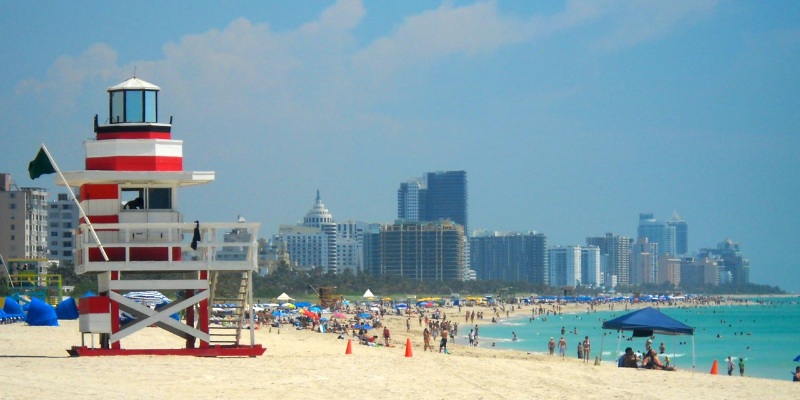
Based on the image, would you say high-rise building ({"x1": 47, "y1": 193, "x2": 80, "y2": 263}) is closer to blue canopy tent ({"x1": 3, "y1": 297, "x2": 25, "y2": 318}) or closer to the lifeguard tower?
blue canopy tent ({"x1": 3, "y1": 297, "x2": 25, "y2": 318})

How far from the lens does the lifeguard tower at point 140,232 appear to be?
62.4 feet

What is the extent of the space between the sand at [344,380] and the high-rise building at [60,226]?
11513 cm

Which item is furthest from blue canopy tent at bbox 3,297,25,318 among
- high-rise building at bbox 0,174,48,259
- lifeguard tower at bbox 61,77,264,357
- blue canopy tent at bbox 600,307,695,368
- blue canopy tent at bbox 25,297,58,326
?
high-rise building at bbox 0,174,48,259

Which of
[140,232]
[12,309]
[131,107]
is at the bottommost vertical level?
[12,309]

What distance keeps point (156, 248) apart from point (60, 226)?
118 meters

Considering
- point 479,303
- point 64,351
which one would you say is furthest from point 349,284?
point 64,351

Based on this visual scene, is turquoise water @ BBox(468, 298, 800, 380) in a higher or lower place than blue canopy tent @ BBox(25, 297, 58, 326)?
lower

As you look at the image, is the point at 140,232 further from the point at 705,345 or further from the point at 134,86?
the point at 705,345

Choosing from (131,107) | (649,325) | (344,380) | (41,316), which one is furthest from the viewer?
(41,316)

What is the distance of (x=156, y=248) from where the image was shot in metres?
19.5

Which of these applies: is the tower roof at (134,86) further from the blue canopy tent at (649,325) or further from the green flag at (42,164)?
the blue canopy tent at (649,325)

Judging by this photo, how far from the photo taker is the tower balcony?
18.9 metres

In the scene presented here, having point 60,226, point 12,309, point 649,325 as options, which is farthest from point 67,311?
point 60,226

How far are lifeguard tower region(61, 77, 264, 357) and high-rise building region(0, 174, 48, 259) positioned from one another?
101 metres
